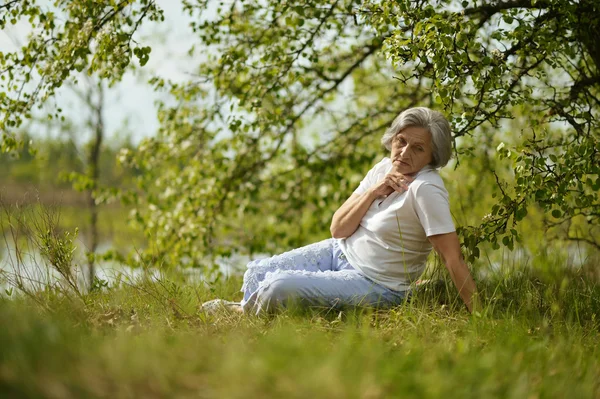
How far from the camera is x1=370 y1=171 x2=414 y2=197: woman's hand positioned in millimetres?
3654

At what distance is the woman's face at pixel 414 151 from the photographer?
12.2ft

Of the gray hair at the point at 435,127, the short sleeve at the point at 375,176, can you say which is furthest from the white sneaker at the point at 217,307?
the gray hair at the point at 435,127

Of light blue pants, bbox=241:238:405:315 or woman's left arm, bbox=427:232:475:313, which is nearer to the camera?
woman's left arm, bbox=427:232:475:313

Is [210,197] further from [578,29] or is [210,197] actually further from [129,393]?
[129,393]

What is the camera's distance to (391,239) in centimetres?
368

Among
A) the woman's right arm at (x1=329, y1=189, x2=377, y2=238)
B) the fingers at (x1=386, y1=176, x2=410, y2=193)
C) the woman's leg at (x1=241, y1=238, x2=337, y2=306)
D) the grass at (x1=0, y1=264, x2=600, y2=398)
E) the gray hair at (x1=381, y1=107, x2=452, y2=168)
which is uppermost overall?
the gray hair at (x1=381, y1=107, x2=452, y2=168)

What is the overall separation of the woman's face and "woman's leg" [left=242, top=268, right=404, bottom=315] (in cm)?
72

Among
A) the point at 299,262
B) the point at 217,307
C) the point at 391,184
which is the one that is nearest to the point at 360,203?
the point at 391,184

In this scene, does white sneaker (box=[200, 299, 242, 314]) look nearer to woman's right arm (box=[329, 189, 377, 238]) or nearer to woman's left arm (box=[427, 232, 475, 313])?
woman's right arm (box=[329, 189, 377, 238])

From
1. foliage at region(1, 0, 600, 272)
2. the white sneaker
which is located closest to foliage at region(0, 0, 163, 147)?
foliage at region(1, 0, 600, 272)

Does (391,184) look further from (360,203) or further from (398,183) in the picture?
(360,203)

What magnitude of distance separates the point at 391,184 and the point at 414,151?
252 mm

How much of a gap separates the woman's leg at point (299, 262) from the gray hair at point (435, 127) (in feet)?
3.03

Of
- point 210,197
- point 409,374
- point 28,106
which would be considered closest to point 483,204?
point 210,197
